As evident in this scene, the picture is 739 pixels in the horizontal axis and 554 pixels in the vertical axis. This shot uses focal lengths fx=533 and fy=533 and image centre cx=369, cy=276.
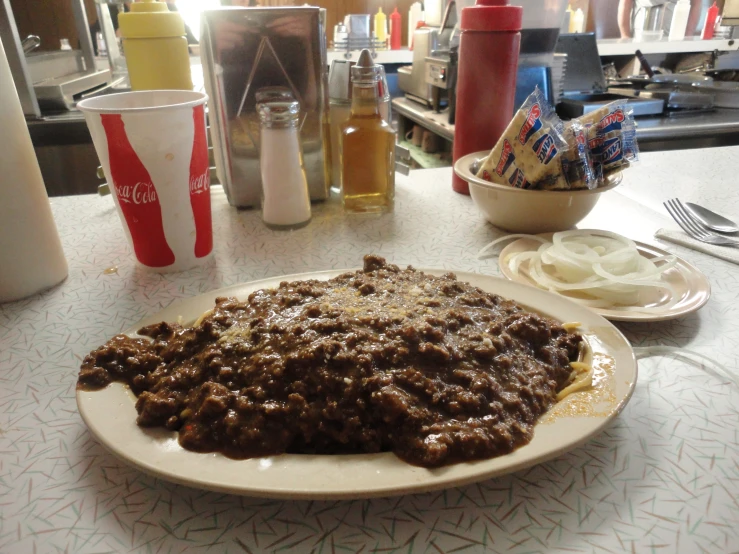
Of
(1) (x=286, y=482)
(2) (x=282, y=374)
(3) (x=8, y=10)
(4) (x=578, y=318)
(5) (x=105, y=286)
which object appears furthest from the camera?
(3) (x=8, y=10)

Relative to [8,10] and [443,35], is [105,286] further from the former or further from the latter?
[443,35]

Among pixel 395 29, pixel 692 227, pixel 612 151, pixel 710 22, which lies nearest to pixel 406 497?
pixel 612 151

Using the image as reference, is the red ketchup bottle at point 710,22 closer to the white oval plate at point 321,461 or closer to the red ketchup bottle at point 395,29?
the red ketchup bottle at point 395,29

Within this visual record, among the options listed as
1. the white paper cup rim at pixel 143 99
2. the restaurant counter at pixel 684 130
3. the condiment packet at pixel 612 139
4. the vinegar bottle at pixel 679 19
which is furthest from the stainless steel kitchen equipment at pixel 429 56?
the vinegar bottle at pixel 679 19

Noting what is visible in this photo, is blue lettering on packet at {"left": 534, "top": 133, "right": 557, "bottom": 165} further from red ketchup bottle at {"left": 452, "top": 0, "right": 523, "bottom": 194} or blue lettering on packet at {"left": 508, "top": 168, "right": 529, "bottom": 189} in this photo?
red ketchup bottle at {"left": 452, "top": 0, "right": 523, "bottom": 194}

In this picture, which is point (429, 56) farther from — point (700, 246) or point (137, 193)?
point (137, 193)

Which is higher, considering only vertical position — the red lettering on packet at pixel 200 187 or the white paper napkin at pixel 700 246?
the red lettering on packet at pixel 200 187

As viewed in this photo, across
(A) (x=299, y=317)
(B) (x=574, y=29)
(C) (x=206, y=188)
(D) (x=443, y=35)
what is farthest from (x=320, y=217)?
(B) (x=574, y=29)

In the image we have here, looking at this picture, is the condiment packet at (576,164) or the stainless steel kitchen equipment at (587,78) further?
the stainless steel kitchen equipment at (587,78)
